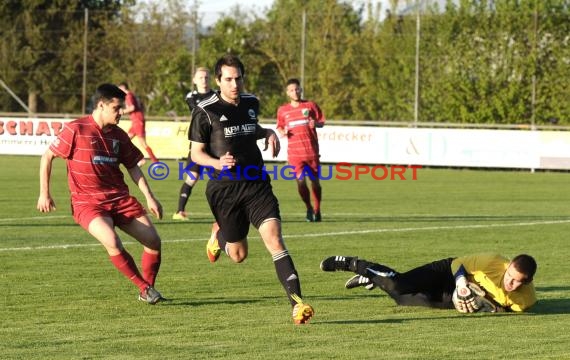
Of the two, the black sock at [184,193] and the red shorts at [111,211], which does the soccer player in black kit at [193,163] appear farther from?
the red shorts at [111,211]

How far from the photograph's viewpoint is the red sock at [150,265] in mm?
10352

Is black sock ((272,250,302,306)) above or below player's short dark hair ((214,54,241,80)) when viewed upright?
below

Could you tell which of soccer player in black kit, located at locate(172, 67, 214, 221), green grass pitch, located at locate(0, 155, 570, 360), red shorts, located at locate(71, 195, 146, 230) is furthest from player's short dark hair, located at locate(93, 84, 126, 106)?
soccer player in black kit, located at locate(172, 67, 214, 221)

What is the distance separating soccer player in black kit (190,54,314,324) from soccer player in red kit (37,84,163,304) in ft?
1.92

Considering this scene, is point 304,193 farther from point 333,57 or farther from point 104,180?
point 333,57

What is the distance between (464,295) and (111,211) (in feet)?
9.44

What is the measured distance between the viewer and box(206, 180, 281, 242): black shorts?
31.7 ft

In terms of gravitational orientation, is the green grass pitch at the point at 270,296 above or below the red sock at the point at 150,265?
below

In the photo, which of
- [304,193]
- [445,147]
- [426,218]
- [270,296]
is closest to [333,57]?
[445,147]

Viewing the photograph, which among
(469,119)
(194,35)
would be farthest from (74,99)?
(469,119)

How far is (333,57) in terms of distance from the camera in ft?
144

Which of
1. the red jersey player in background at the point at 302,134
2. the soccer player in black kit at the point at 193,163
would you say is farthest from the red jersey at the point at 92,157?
the red jersey player in background at the point at 302,134

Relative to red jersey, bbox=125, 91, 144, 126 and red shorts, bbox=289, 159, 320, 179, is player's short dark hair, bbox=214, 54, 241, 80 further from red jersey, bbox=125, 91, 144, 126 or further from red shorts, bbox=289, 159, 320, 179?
red jersey, bbox=125, 91, 144, 126

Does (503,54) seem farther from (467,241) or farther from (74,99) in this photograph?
(467,241)
